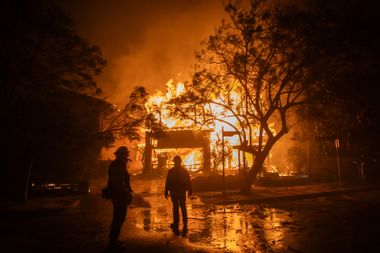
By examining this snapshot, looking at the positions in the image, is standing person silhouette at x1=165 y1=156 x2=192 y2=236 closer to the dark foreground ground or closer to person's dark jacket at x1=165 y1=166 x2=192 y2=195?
person's dark jacket at x1=165 y1=166 x2=192 y2=195

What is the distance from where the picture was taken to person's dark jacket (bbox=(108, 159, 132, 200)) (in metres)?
6.04

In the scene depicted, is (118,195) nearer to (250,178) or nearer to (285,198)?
(285,198)

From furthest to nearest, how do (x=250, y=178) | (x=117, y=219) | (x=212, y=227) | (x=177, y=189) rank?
(x=250, y=178) → (x=212, y=227) → (x=177, y=189) → (x=117, y=219)

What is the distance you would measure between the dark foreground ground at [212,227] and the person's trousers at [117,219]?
0.35m

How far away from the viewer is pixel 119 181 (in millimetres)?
6117

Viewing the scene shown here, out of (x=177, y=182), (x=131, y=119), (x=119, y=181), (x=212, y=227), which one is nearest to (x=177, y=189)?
(x=177, y=182)

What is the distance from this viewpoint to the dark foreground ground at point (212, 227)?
19.5 ft

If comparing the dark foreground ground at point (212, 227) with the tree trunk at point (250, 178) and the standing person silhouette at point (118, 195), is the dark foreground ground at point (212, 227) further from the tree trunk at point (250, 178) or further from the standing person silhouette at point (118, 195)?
the tree trunk at point (250, 178)

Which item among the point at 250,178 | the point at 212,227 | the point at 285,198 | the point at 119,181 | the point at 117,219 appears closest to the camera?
the point at 117,219

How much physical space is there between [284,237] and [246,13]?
41.3ft

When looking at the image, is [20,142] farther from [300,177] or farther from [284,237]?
[300,177]

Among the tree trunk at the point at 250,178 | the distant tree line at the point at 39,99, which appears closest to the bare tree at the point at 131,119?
the distant tree line at the point at 39,99

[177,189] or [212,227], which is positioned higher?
[177,189]

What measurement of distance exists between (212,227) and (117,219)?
2914 mm
